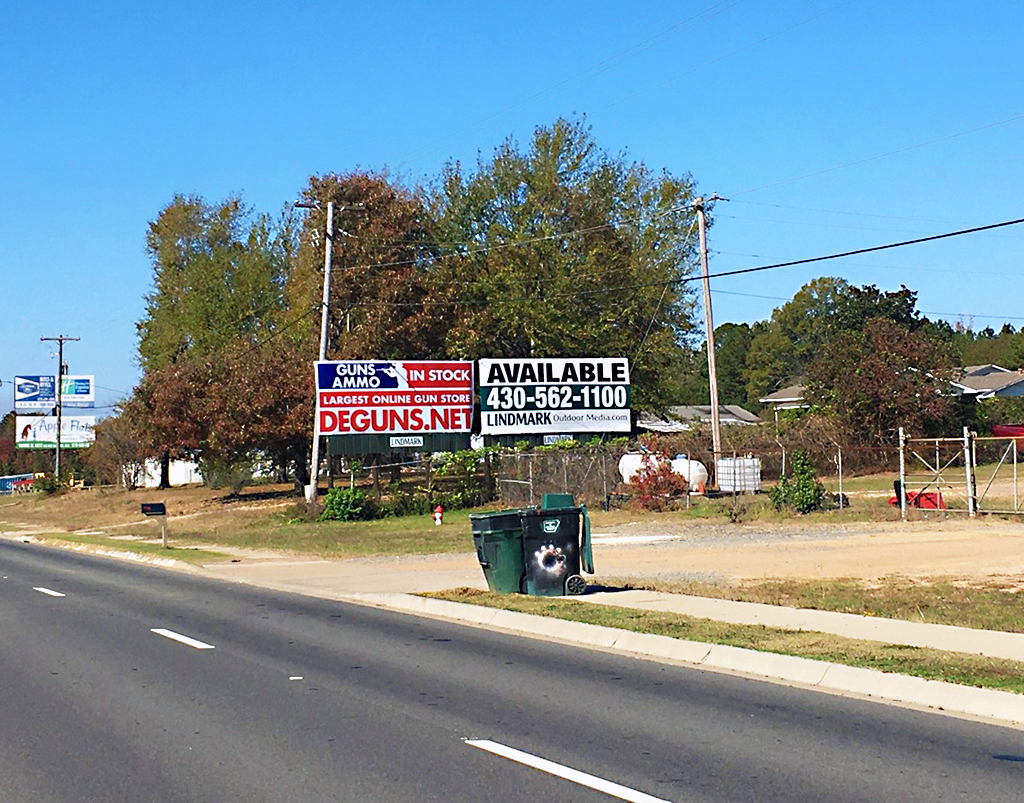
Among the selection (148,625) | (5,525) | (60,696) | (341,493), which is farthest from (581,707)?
(5,525)

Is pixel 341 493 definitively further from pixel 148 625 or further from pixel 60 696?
pixel 60 696

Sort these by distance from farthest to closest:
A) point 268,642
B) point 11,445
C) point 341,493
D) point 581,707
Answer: point 11,445
point 341,493
point 268,642
point 581,707

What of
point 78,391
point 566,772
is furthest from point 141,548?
point 78,391

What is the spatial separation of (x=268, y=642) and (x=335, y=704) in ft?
13.9

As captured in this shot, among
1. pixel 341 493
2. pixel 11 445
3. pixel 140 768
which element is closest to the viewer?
pixel 140 768

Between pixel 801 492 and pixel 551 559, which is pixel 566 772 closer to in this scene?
pixel 551 559

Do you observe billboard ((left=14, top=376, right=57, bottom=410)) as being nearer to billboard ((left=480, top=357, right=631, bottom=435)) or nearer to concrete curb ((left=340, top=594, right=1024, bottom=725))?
billboard ((left=480, top=357, right=631, bottom=435))

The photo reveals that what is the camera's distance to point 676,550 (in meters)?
26.2

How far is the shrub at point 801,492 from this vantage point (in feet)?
109

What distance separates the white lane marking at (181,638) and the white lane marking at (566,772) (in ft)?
19.9

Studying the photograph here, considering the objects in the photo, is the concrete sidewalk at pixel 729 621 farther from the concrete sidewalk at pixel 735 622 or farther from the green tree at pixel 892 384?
the green tree at pixel 892 384

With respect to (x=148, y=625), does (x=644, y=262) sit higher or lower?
higher

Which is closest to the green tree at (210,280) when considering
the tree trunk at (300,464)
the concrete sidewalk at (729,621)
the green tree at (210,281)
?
the green tree at (210,281)

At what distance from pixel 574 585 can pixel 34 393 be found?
9580 centimetres
